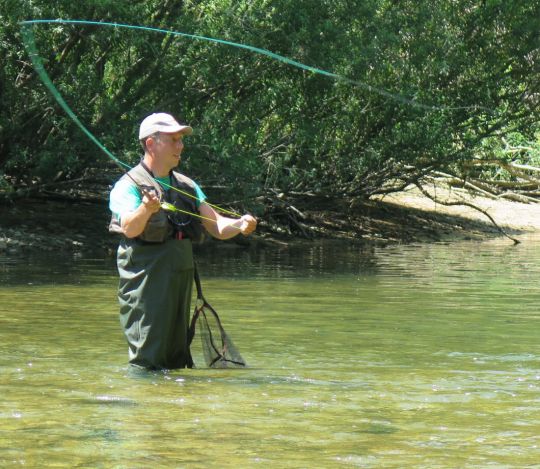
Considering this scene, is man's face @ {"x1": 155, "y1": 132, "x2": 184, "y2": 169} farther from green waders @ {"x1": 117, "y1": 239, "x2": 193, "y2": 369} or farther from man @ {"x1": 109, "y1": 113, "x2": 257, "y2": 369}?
green waders @ {"x1": 117, "y1": 239, "x2": 193, "y2": 369}

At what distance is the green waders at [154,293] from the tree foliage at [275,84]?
281 inches

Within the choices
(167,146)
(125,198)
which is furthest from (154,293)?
(167,146)

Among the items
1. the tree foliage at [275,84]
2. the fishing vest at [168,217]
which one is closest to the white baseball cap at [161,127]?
the fishing vest at [168,217]

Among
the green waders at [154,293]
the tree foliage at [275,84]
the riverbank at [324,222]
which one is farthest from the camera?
the riverbank at [324,222]

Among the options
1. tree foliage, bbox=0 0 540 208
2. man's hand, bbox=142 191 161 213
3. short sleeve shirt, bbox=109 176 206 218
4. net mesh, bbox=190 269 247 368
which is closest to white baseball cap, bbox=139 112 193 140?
short sleeve shirt, bbox=109 176 206 218

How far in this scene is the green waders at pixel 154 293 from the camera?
6.70 m

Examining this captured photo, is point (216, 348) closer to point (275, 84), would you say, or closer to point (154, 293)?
point (154, 293)

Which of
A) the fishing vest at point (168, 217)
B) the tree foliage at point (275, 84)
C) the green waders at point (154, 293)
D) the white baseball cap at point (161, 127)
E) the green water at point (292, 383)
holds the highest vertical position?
the tree foliage at point (275, 84)

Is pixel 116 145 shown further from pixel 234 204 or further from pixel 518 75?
pixel 518 75

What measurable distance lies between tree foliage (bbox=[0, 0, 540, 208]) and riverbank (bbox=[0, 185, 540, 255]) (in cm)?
86

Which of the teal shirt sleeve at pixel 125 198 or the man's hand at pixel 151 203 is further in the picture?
the teal shirt sleeve at pixel 125 198

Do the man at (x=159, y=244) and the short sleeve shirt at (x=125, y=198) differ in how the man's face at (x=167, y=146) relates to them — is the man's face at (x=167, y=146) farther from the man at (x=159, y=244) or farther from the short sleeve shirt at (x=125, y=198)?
the short sleeve shirt at (x=125, y=198)

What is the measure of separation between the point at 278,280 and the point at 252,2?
3617 millimetres

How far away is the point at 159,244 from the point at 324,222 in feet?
50.0
